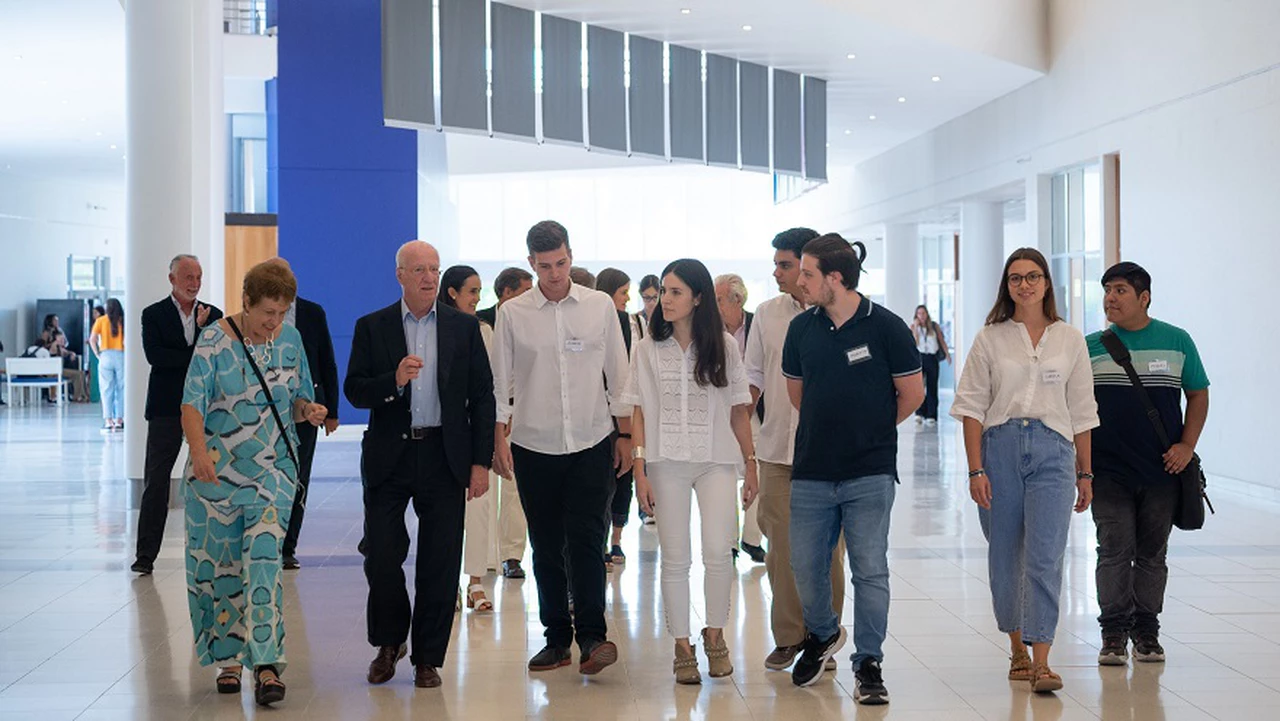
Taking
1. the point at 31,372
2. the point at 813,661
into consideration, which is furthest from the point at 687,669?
the point at 31,372

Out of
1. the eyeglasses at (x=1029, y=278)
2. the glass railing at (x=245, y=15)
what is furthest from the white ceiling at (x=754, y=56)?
the eyeglasses at (x=1029, y=278)

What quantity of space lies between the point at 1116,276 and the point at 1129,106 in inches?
389

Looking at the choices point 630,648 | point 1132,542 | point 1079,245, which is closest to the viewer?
point 1132,542

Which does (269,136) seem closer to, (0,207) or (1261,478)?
(1261,478)

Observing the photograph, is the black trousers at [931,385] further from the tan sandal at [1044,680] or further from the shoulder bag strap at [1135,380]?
the tan sandal at [1044,680]

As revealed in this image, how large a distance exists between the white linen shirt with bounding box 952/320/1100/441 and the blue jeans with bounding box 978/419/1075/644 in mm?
57

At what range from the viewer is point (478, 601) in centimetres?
672

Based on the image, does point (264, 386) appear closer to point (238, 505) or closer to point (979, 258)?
point (238, 505)

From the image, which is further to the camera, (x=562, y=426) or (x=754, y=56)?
(x=754, y=56)

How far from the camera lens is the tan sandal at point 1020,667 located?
17.4 feet

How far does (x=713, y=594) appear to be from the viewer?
532 cm

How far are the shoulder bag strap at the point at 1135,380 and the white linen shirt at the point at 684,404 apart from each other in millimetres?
1469

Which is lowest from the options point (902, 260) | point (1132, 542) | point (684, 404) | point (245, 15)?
point (1132, 542)

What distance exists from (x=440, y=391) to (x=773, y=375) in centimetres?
131
